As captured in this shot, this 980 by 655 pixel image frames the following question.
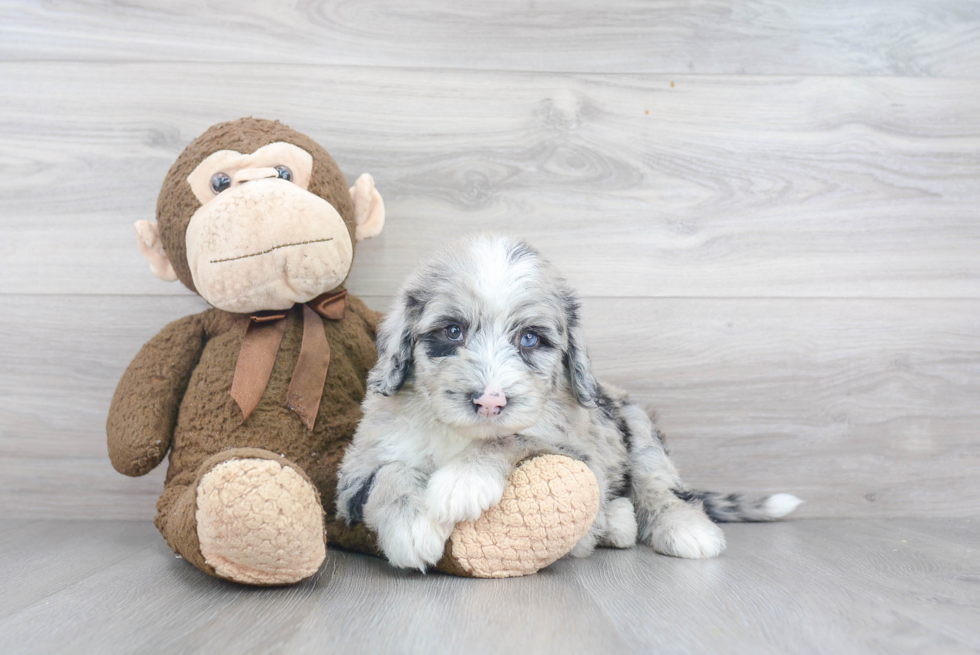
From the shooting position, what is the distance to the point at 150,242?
2000 mm

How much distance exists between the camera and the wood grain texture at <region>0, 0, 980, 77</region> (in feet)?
7.78

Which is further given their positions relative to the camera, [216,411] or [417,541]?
[216,411]

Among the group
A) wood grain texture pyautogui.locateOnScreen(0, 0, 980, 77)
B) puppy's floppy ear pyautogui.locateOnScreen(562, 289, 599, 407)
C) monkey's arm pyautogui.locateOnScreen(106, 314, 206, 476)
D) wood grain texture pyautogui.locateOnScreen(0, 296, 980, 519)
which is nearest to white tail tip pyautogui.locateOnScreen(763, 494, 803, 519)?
wood grain texture pyautogui.locateOnScreen(0, 296, 980, 519)

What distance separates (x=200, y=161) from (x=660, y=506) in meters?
1.56

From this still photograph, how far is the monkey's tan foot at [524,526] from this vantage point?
1.53 m

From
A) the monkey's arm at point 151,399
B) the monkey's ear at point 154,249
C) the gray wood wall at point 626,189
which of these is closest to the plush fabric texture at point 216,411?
the monkey's arm at point 151,399

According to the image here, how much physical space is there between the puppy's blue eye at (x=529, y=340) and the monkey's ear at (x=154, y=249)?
3.47 feet

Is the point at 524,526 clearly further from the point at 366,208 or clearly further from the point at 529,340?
the point at 366,208

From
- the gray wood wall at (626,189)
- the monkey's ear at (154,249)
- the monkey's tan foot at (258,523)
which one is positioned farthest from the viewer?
the gray wood wall at (626,189)

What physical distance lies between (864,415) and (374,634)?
1.98m

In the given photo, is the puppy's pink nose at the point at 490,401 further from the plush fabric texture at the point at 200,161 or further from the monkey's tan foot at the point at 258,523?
the plush fabric texture at the point at 200,161

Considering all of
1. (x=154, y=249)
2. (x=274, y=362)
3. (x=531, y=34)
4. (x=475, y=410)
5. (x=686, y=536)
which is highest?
(x=531, y=34)

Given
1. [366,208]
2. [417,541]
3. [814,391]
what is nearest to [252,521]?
[417,541]

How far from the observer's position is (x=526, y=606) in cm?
139
